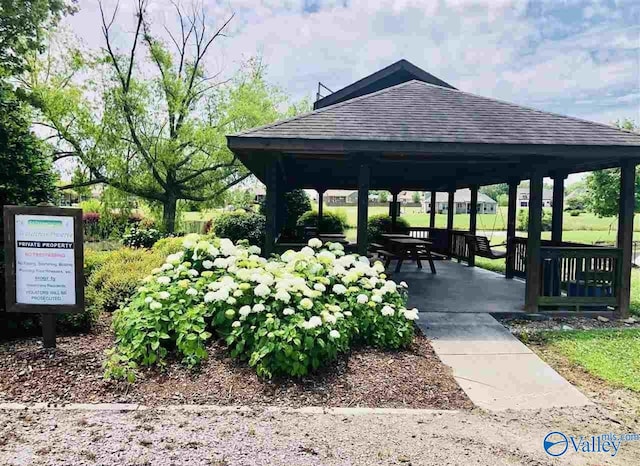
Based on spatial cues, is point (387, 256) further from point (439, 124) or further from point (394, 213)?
point (394, 213)

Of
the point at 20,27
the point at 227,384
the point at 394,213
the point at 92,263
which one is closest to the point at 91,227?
the point at 20,27

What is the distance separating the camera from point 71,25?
14.6 meters

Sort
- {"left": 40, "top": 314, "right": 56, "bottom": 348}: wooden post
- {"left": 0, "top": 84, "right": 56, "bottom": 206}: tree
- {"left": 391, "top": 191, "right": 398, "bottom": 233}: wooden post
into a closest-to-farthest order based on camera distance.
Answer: {"left": 40, "top": 314, "right": 56, "bottom": 348}: wooden post, {"left": 0, "top": 84, "right": 56, "bottom": 206}: tree, {"left": 391, "top": 191, "right": 398, "bottom": 233}: wooden post

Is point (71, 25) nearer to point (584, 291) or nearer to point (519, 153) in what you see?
point (519, 153)

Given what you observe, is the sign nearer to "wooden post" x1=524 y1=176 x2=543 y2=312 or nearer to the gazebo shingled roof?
the gazebo shingled roof

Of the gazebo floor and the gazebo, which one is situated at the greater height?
the gazebo

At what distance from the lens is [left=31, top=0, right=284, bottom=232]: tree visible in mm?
13844

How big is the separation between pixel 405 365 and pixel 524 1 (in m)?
10.3

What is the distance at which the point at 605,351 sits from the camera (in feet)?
15.5

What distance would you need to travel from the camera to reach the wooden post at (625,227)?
5.90 m

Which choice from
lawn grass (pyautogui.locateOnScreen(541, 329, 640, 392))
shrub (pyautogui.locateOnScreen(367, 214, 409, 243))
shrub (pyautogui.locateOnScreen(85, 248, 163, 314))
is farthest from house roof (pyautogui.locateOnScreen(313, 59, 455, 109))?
lawn grass (pyautogui.locateOnScreen(541, 329, 640, 392))

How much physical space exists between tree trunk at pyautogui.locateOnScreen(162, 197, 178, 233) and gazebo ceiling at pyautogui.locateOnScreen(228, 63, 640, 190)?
363 inches

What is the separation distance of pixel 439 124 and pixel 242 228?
7.74 m

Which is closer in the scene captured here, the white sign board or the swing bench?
the white sign board
